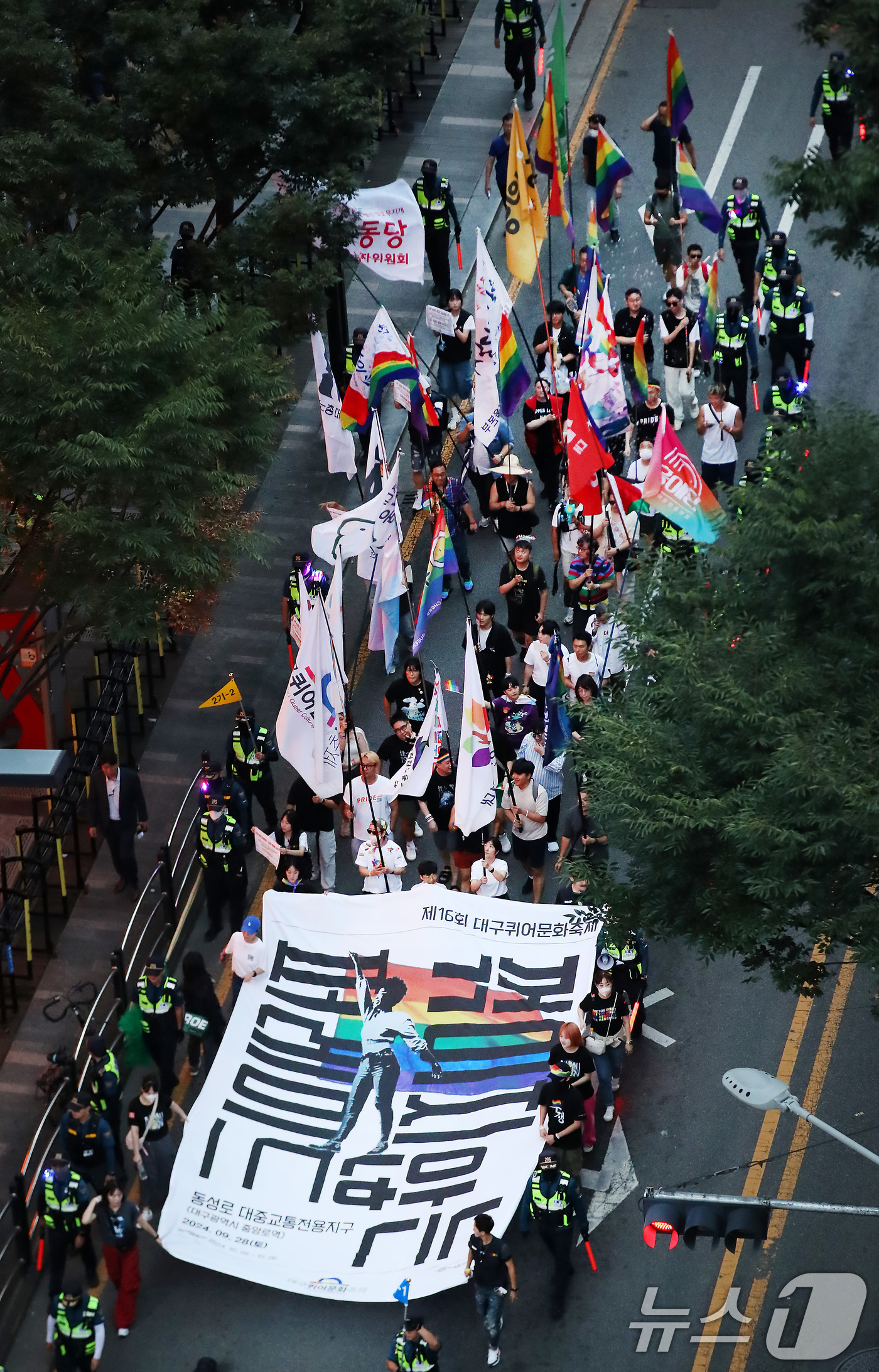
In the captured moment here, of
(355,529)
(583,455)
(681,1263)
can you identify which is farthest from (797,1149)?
(355,529)

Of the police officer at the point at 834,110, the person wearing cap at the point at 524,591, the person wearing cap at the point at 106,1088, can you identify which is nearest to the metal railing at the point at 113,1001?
the person wearing cap at the point at 106,1088

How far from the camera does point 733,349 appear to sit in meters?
27.3

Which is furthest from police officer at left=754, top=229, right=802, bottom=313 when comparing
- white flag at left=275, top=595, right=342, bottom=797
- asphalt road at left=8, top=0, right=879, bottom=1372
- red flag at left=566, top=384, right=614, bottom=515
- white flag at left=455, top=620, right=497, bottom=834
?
white flag at left=275, top=595, right=342, bottom=797

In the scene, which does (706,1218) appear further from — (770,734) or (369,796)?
(369,796)

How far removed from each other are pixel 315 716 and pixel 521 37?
48.6 ft

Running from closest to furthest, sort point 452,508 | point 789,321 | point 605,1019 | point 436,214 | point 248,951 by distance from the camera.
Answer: point 605,1019 → point 248,951 → point 452,508 → point 789,321 → point 436,214

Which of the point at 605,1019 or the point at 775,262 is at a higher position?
the point at 775,262

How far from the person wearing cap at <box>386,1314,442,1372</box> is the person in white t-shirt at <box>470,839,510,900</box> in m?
4.85

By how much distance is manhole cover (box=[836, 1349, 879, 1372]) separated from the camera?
1845 cm

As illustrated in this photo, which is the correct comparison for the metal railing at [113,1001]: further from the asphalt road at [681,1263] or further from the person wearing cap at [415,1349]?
the person wearing cap at [415,1349]

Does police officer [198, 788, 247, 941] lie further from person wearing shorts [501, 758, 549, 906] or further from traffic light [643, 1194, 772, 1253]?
traffic light [643, 1194, 772, 1253]

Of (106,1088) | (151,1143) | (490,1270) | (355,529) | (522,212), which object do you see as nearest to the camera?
(490,1270)

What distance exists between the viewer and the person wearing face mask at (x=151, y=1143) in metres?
19.4

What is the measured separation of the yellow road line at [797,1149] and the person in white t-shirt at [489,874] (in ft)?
10.7
